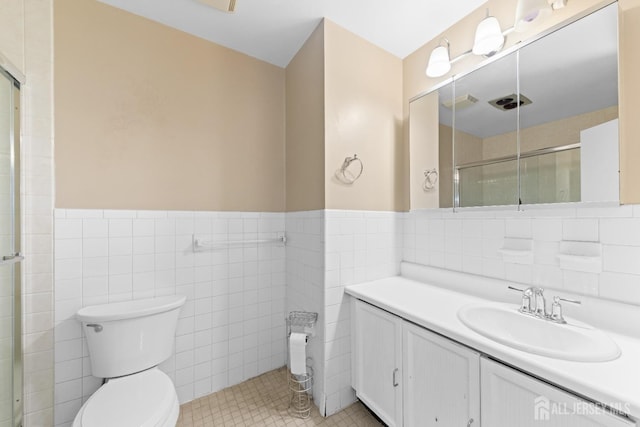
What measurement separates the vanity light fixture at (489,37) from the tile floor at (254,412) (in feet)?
7.23

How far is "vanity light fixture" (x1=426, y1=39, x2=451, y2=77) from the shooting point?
5.26 ft

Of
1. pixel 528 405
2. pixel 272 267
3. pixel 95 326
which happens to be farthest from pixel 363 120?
pixel 95 326

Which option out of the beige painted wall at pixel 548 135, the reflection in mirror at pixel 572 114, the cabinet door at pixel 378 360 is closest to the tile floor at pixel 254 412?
the cabinet door at pixel 378 360

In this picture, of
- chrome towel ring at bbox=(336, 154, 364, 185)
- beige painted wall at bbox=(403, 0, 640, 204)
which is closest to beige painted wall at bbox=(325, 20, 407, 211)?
chrome towel ring at bbox=(336, 154, 364, 185)

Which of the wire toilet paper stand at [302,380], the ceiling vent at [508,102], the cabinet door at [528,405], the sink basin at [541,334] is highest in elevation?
the ceiling vent at [508,102]

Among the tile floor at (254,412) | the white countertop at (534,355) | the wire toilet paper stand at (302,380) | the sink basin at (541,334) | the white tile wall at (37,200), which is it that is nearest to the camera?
the white countertop at (534,355)

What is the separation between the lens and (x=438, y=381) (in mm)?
1118

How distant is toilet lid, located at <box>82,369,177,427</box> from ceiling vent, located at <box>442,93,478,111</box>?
7.22ft

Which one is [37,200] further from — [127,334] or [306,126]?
[306,126]

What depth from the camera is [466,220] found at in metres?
1.60

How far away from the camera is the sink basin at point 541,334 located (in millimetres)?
846

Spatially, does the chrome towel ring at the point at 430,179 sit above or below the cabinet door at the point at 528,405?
above

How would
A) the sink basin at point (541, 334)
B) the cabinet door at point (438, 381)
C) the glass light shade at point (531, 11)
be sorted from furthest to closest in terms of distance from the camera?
1. the glass light shade at point (531, 11)
2. the cabinet door at point (438, 381)
3. the sink basin at point (541, 334)

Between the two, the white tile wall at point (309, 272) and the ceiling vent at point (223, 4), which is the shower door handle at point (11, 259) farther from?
the ceiling vent at point (223, 4)
